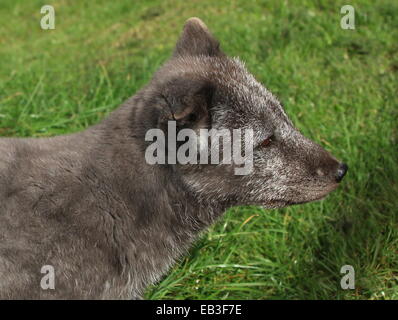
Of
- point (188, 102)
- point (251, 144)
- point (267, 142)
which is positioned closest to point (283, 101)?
point (267, 142)

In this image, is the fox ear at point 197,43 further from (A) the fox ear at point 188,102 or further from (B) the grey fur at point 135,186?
(A) the fox ear at point 188,102

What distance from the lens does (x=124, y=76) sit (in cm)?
667

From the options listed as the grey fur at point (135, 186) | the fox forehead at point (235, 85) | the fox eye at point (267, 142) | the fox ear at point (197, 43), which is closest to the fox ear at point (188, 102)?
the grey fur at point (135, 186)

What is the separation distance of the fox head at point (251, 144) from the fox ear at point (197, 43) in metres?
0.07

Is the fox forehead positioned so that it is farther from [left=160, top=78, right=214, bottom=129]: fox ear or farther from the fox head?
[left=160, top=78, right=214, bottom=129]: fox ear

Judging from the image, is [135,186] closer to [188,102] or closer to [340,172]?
[188,102]

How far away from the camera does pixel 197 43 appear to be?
418 cm

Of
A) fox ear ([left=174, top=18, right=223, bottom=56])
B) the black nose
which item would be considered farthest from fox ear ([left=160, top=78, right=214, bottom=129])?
the black nose

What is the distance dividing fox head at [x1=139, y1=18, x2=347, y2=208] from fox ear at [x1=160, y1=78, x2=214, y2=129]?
12 millimetres

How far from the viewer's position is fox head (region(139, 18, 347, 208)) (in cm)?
358

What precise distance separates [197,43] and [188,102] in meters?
1.11

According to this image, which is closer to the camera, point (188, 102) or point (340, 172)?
point (188, 102)
